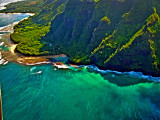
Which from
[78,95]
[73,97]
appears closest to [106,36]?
[78,95]

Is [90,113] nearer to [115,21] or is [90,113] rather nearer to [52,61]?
[52,61]

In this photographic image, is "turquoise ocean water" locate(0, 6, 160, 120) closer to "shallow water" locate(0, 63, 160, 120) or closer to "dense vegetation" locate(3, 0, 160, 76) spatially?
"shallow water" locate(0, 63, 160, 120)

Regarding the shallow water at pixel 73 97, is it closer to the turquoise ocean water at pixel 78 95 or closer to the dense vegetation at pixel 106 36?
the turquoise ocean water at pixel 78 95

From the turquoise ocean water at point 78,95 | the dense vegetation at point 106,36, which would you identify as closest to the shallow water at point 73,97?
the turquoise ocean water at point 78,95

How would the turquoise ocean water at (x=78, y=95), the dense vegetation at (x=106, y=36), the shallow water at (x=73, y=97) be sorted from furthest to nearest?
the dense vegetation at (x=106, y=36), the turquoise ocean water at (x=78, y=95), the shallow water at (x=73, y=97)

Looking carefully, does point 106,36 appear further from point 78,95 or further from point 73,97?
point 73,97

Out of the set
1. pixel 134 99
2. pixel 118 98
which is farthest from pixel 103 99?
pixel 134 99
